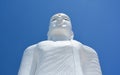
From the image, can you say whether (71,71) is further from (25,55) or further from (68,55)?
(25,55)

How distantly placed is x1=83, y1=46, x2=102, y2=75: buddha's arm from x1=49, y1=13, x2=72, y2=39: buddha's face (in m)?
0.36

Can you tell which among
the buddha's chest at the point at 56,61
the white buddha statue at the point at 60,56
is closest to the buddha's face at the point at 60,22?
the white buddha statue at the point at 60,56

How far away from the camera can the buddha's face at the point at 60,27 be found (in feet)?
15.5

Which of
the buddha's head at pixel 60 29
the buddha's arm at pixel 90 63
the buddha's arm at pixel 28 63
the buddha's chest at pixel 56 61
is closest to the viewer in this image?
the buddha's chest at pixel 56 61

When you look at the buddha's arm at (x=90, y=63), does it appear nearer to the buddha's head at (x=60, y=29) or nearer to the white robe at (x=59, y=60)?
the white robe at (x=59, y=60)

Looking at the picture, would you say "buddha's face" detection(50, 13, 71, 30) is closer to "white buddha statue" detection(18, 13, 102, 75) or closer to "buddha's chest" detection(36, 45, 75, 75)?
"white buddha statue" detection(18, 13, 102, 75)

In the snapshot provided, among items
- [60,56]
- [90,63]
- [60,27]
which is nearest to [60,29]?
[60,27]

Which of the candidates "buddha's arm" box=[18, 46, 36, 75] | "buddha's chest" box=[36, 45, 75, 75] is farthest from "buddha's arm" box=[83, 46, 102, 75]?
"buddha's arm" box=[18, 46, 36, 75]

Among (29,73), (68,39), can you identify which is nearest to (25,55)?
(29,73)

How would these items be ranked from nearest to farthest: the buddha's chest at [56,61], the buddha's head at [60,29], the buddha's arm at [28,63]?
1. the buddha's chest at [56,61]
2. the buddha's arm at [28,63]
3. the buddha's head at [60,29]

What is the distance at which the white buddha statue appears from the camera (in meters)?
4.35

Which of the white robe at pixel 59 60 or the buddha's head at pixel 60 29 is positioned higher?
the buddha's head at pixel 60 29

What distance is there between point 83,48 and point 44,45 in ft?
1.91

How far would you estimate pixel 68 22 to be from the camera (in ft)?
16.0
